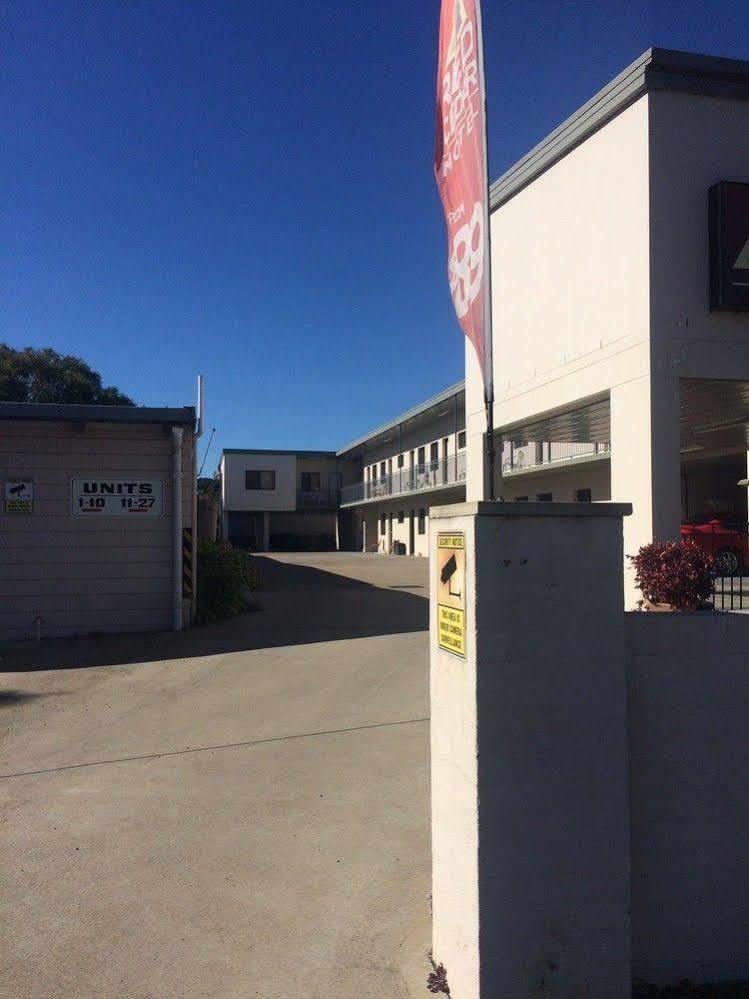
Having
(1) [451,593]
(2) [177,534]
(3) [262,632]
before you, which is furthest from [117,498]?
(1) [451,593]

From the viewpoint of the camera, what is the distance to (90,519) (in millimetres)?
13797

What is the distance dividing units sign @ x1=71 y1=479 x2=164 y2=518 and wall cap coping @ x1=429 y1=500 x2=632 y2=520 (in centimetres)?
1136

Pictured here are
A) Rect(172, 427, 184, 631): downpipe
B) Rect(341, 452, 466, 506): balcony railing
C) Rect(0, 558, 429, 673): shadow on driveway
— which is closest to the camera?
Rect(0, 558, 429, 673): shadow on driveway

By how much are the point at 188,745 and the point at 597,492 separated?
17.3 meters

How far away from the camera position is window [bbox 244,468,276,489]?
5450cm

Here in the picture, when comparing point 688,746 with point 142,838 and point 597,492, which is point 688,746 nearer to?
point 142,838

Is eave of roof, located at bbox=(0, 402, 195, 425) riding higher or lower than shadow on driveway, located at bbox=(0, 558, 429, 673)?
higher

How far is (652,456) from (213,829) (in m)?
5.86

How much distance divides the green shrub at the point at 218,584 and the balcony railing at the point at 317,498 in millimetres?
40432

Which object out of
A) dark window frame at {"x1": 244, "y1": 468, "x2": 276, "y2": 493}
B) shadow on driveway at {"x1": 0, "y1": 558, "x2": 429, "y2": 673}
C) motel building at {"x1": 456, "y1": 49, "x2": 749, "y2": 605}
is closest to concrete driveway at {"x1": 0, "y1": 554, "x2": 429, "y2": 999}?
shadow on driveway at {"x1": 0, "y1": 558, "x2": 429, "y2": 673}

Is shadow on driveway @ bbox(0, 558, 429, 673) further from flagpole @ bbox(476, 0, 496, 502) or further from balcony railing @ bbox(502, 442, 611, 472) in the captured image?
flagpole @ bbox(476, 0, 496, 502)

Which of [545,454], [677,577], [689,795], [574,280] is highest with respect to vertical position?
[574,280]

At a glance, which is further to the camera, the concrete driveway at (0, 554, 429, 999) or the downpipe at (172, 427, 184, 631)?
the downpipe at (172, 427, 184, 631)

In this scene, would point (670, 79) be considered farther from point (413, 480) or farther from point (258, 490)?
point (258, 490)
